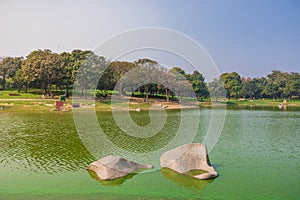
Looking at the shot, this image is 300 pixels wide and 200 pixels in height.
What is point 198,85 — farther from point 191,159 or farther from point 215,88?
point 191,159

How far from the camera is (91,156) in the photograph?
18.3 m

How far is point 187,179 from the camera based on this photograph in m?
13.8

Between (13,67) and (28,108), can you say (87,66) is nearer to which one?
(28,108)

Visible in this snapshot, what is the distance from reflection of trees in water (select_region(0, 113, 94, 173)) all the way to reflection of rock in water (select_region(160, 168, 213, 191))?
501 cm

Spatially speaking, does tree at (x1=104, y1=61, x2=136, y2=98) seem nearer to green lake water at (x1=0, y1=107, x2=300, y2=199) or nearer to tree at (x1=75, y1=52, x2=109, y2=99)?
tree at (x1=75, y1=52, x2=109, y2=99)

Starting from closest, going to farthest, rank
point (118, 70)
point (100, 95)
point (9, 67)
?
point (100, 95) → point (118, 70) → point (9, 67)

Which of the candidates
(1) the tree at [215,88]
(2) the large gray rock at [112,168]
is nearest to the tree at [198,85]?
(1) the tree at [215,88]

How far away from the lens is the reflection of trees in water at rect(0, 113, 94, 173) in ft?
53.1

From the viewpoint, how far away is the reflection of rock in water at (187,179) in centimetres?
1294

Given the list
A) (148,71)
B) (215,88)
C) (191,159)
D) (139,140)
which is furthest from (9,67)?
(191,159)

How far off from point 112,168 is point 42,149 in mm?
8330

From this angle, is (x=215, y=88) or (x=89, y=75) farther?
(x=215, y=88)

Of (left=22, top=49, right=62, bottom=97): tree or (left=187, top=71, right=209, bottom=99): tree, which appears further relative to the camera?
(left=187, top=71, right=209, bottom=99): tree

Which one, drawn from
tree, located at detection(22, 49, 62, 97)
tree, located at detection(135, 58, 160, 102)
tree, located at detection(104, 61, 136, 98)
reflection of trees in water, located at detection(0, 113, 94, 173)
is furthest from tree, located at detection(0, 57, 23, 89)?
reflection of trees in water, located at detection(0, 113, 94, 173)
